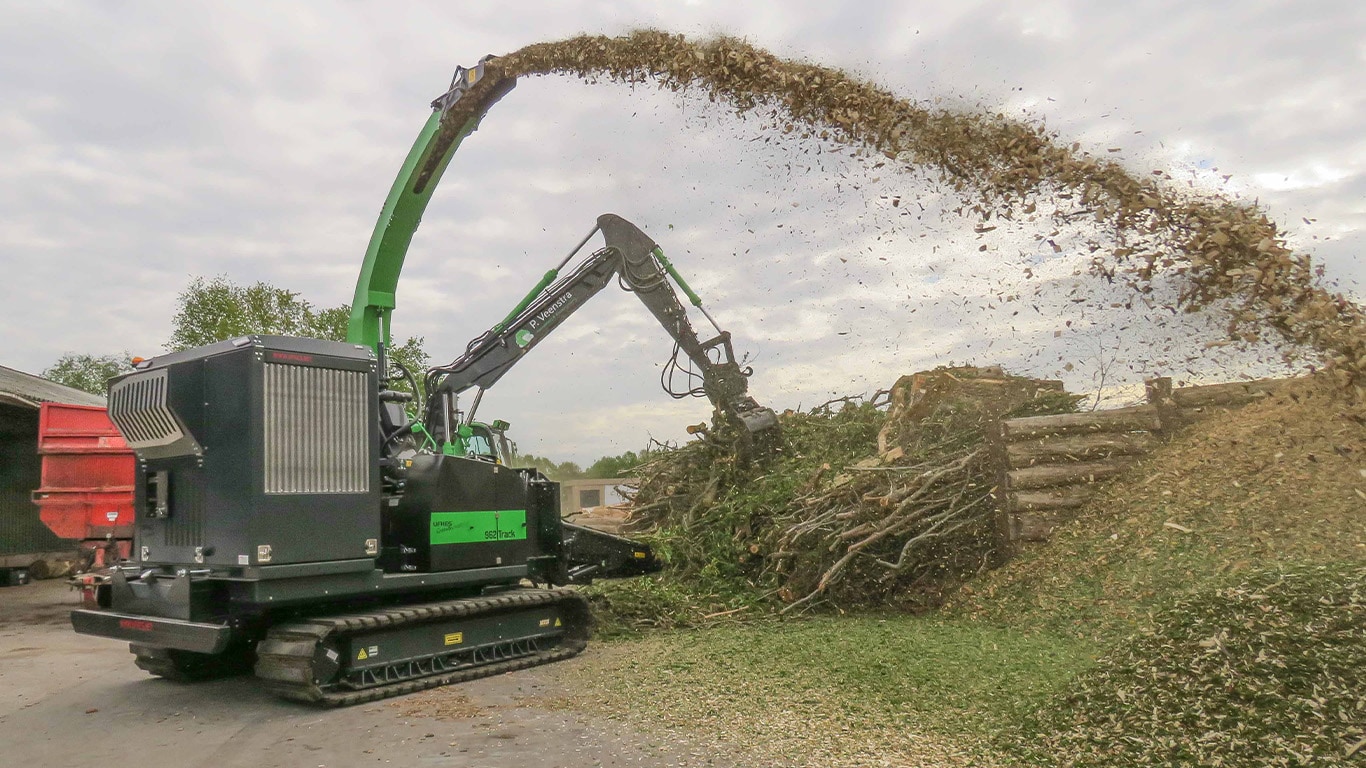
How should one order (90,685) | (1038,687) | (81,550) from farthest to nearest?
(81,550) → (90,685) → (1038,687)

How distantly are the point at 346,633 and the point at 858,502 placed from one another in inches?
166

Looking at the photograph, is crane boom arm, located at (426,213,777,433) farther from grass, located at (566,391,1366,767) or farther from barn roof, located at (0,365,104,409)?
barn roof, located at (0,365,104,409)

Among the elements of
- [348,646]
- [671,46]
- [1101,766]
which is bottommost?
[1101,766]

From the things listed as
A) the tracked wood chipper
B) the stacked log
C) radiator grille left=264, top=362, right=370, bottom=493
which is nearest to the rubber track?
the tracked wood chipper

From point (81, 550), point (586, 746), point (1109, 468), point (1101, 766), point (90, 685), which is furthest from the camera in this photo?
point (81, 550)

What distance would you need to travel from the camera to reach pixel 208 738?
527 cm

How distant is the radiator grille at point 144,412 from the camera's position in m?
6.03

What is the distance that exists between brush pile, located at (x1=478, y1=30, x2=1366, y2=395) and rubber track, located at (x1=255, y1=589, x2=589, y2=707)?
4.36 meters

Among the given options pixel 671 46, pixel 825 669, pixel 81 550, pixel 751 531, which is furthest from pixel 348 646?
pixel 81 550

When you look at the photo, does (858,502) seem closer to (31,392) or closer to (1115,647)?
(1115,647)

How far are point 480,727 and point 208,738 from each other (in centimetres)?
150

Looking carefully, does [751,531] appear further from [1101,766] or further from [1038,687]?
[1101,766]

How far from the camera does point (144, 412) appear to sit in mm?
6188

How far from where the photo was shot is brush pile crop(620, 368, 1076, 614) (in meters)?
7.92
